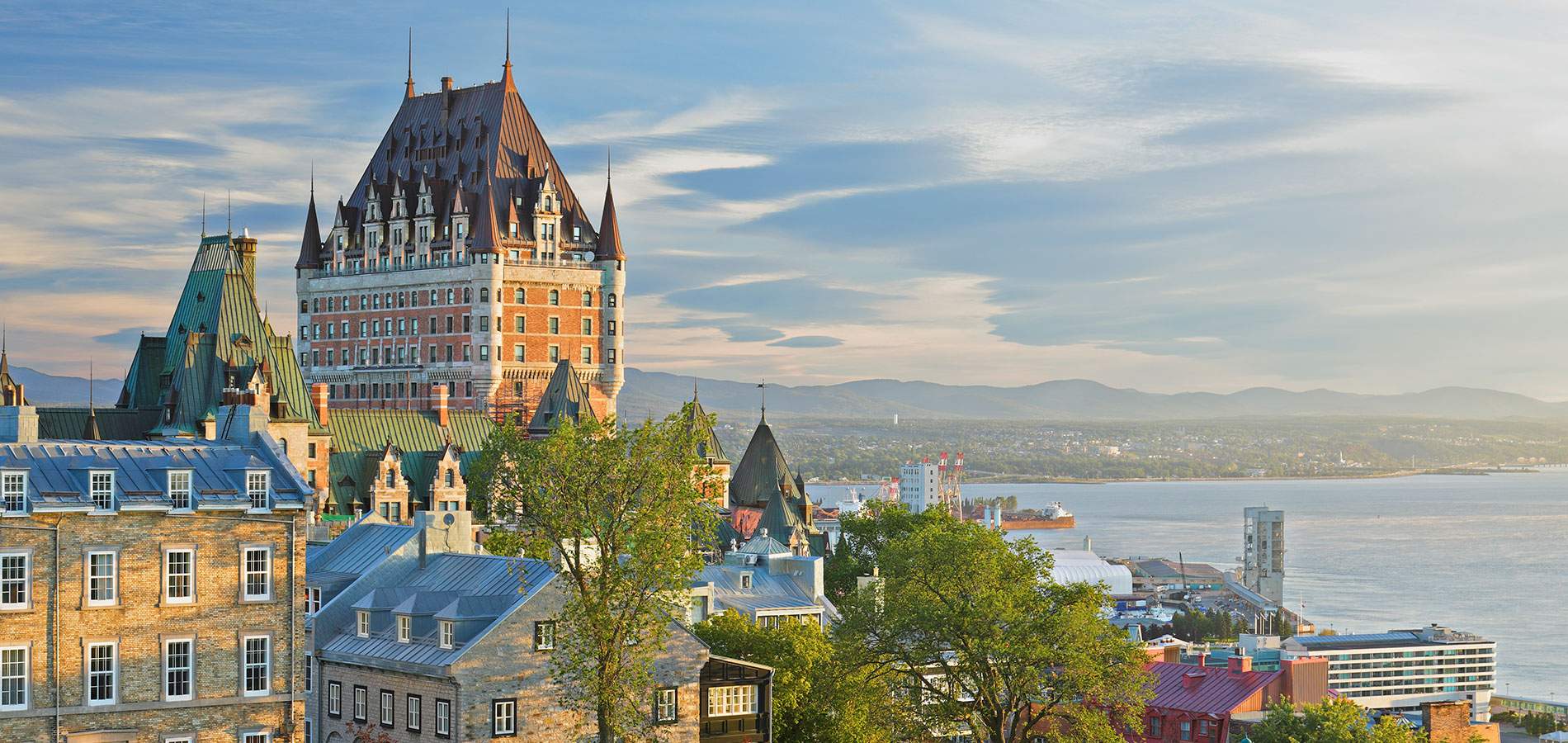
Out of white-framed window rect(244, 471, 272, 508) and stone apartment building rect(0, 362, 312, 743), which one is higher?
white-framed window rect(244, 471, 272, 508)

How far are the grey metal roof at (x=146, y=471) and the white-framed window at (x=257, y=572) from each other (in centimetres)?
121

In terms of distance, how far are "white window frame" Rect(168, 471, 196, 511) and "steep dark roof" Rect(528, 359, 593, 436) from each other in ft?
220

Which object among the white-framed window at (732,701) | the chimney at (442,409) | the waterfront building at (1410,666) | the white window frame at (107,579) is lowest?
the waterfront building at (1410,666)

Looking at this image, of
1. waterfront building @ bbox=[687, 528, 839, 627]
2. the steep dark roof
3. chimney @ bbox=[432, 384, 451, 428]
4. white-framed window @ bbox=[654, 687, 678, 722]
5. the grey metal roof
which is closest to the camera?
the grey metal roof

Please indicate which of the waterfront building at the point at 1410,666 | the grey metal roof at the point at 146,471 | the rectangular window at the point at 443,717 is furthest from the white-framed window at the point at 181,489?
the waterfront building at the point at 1410,666

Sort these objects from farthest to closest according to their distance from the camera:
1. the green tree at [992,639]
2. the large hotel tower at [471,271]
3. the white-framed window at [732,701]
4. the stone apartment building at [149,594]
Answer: the large hotel tower at [471,271] < the green tree at [992,639] < the white-framed window at [732,701] < the stone apartment building at [149,594]

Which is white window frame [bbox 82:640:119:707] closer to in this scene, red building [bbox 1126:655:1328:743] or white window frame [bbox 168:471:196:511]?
white window frame [bbox 168:471:196:511]

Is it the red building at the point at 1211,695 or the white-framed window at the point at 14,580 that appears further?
the red building at the point at 1211,695

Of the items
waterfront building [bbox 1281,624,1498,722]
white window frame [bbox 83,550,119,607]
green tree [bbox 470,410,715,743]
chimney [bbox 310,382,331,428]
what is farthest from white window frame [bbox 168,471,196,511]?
waterfront building [bbox 1281,624,1498,722]

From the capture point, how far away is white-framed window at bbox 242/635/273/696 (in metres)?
46.2

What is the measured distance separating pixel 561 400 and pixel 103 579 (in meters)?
71.0

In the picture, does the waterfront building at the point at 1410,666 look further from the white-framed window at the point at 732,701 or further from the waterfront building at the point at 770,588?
the white-framed window at the point at 732,701

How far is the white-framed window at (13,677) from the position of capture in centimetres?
4284

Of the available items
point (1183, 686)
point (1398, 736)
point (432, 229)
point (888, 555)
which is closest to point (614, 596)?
point (888, 555)
